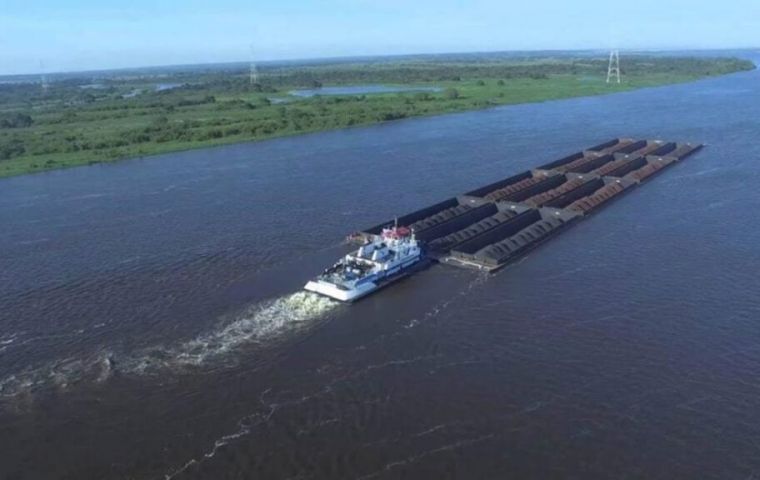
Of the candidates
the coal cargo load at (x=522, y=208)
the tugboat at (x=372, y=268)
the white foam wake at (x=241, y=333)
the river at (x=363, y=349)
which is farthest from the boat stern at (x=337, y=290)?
the coal cargo load at (x=522, y=208)

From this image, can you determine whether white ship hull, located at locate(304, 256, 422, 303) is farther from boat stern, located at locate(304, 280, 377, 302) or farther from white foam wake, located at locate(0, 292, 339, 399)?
white foam wake, located at locate(0, 292, 339, 399)

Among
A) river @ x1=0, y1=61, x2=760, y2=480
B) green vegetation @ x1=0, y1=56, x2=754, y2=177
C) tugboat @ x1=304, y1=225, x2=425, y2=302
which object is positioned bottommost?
river @ x1=0, y1=61, x2=760, y2=480

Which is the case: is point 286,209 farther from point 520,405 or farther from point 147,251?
point 520,405

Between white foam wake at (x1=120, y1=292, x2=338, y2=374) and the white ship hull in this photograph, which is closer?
white foam wake at (x1=120, y1=292, x2=338, y2=374)

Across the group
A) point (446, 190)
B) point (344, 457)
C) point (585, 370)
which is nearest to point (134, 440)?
point (344, 457)

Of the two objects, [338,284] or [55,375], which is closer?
[55,375]

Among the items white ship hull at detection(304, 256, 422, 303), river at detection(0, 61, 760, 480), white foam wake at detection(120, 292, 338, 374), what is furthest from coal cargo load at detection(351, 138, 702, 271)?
white foam wake at detection(120, 292, 338, 374)

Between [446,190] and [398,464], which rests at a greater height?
[446,190]

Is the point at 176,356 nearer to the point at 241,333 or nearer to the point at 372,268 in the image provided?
the point at 241,333
